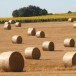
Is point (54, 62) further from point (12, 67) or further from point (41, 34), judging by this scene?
point (41, 34)

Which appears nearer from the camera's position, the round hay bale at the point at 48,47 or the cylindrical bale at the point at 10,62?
the cylindrical bale at the point at 10,62

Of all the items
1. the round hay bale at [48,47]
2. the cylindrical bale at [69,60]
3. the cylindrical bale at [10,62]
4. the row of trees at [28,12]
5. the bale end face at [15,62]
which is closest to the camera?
the cylindrical bale at [10,62]

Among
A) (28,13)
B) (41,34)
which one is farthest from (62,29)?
(28,13)

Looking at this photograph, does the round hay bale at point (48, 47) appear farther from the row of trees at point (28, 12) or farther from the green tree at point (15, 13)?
the green tree at point (15, 13)

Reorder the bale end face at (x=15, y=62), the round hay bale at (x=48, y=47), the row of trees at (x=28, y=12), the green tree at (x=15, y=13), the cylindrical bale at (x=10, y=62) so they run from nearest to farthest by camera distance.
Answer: the cylindrical bale at (x=10, y=62) < the bale end face at (x=15, y=62) < the round hay bale at (x=48, y=47) < the row of trees at (x=28, y=12) < the green tree at (x=15, y=13)

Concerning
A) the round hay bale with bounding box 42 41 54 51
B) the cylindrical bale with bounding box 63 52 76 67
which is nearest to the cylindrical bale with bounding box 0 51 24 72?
the cylindrical bale with bounding box 63 52 76 67

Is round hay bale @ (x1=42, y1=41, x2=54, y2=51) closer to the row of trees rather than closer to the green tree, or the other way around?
the row of trees

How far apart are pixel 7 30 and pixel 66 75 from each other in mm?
34472

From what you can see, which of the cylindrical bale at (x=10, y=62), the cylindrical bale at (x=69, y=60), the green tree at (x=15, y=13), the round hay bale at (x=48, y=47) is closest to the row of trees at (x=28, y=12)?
the green tree at (x=15, y=13)

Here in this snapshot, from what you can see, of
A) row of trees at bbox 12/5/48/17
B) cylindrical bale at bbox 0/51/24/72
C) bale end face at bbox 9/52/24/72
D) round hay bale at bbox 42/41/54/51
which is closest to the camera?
cylindrical bale at bbox 0/51/24/72

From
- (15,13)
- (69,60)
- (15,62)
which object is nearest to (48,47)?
(69,60)

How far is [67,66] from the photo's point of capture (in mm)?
19672

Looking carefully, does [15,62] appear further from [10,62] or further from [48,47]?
[48,47]

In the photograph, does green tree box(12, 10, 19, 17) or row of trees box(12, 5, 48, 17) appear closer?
row of trees box(12, 5, 48, 17)
